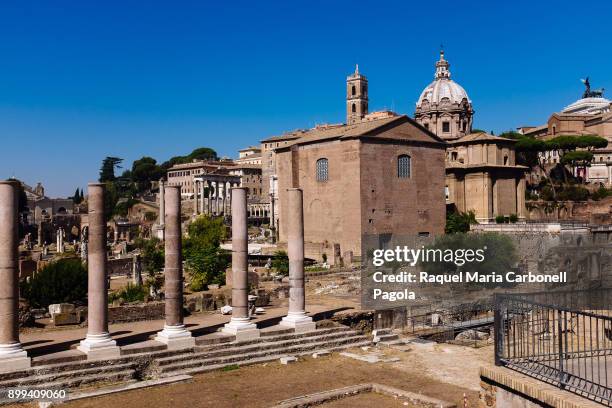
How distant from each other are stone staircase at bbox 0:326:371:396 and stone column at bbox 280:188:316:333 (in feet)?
1.41

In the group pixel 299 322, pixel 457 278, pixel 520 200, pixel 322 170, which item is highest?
pixel 322 170

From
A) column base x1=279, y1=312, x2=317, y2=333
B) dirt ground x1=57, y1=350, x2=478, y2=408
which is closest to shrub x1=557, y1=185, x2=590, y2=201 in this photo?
column base x1=279, y1=312, x2=317, y2=333

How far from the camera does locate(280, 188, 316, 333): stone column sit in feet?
51.1

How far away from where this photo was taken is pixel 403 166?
39562 mm

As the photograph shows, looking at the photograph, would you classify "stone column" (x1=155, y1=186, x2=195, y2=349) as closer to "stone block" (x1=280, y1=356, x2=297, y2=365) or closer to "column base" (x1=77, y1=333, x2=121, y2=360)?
"column base" (x1=77, y1=333, x2=121, y2=360)

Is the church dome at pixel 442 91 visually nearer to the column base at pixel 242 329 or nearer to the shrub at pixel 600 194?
the shrub at pixel 600 194

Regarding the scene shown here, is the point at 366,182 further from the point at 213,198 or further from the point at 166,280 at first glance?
the point at 213,198

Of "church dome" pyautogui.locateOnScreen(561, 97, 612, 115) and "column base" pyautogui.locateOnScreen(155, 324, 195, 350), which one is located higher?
"church dome" pyautogui.locateOnScreen(561, 97, 612, 115)

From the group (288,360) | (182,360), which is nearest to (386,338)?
(288,360)

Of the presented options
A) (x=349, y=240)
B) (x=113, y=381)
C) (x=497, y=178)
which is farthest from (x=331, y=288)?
(x=497, y=178)

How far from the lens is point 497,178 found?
50750 millimetres

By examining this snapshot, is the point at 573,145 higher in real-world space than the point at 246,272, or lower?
higher

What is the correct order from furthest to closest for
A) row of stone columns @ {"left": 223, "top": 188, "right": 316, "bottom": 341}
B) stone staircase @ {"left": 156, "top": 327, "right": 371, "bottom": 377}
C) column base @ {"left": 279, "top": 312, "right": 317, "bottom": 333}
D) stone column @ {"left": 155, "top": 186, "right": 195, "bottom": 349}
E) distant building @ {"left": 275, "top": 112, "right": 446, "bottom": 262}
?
distant building @ {"left": 275, "top": 112, "right": 446, "bottom": 262}
column base @ {"left": 279, "top": 312, "right": 317, "bottom": 333}
row of stone columns @ {"left": 223, "top": 188, "right": 316, "bottom": 341}
stone column @ {"left": 155, "top": 186, "right": 195, "bottom": 349}
stone staircase @ {"left": 156, "top": 327, "right": 371, "bottom": 377}

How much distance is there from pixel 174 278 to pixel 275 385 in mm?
3638
